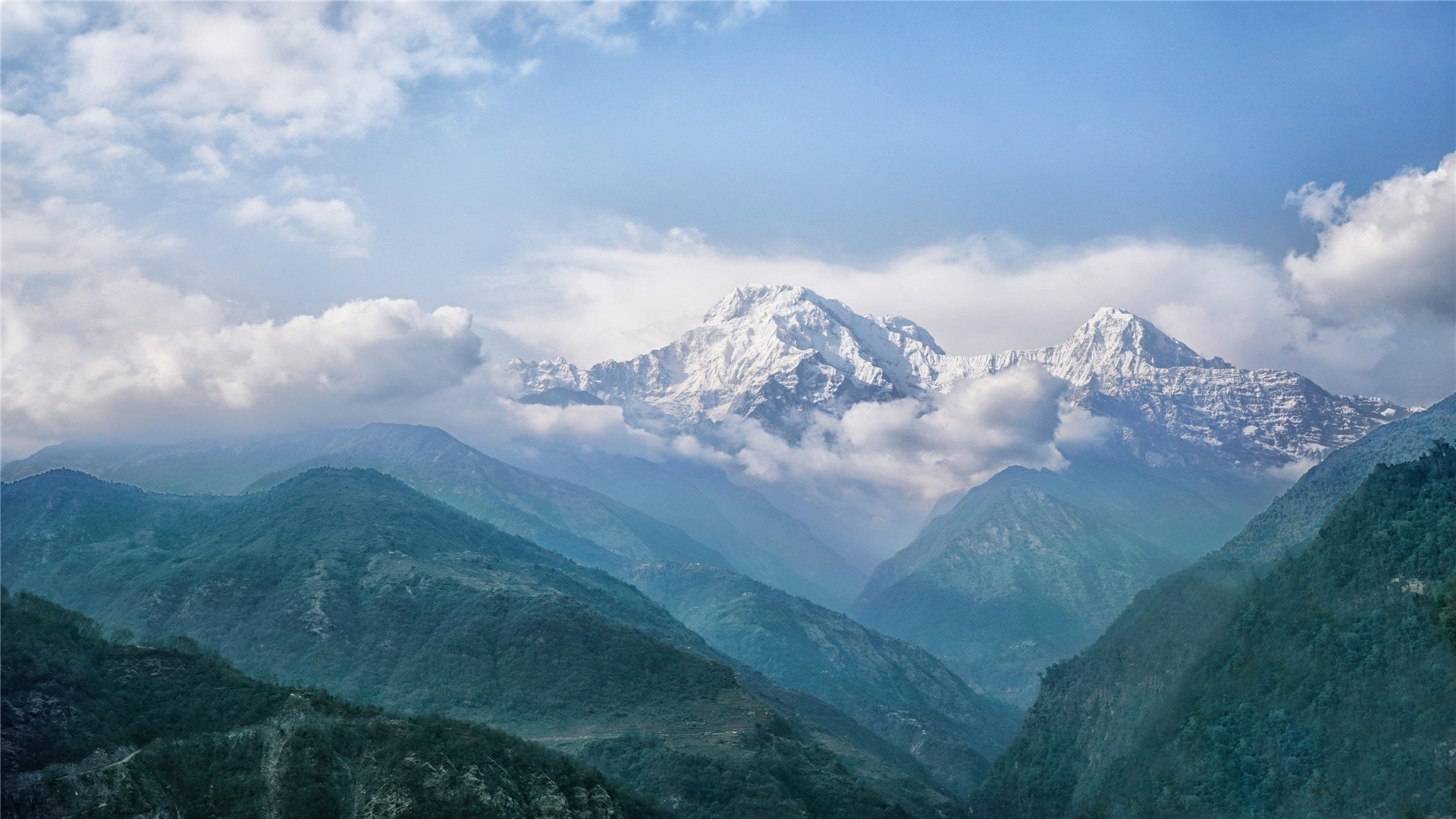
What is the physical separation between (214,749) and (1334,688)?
547 ft

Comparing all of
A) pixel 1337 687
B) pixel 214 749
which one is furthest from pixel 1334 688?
pixel 214 749

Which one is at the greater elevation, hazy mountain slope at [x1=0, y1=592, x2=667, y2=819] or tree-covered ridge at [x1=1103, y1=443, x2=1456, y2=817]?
tree-covered ridge at [x1=1103, y1=443, x2=1456, y2=817]

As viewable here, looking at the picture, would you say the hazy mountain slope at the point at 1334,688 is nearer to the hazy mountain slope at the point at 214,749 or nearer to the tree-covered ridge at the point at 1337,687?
the tree-covered ridge at the point at 1337,687

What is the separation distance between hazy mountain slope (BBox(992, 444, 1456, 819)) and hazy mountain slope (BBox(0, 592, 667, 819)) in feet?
341

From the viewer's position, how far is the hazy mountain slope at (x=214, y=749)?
3848 inches

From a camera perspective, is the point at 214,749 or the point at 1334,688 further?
the point at 1334,688

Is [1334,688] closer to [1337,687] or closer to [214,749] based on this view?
[1337,687]

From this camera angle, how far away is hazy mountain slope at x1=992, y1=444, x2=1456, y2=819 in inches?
5192

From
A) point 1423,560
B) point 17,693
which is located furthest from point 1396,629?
point 17,693

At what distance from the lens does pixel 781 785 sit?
164 metres

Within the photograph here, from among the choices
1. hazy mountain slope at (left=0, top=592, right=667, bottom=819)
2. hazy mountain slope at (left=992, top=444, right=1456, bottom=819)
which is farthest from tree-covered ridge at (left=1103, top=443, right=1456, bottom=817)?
hazy mountain slope at (left=0, top=592, right=667, bottom=819)

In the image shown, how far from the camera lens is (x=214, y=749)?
10875cm

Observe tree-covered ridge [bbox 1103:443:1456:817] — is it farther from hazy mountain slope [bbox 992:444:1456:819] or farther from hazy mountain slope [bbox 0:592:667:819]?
hazy mountain slope [bbox 0:592:667:819]

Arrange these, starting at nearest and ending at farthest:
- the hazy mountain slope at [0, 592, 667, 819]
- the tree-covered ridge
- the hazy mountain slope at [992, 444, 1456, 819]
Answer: the hazy mountain slope at [0, 592, 667, 819]
the tree-covered ridge
the hazy mountain slope at [992, 444, 1456, 819]
